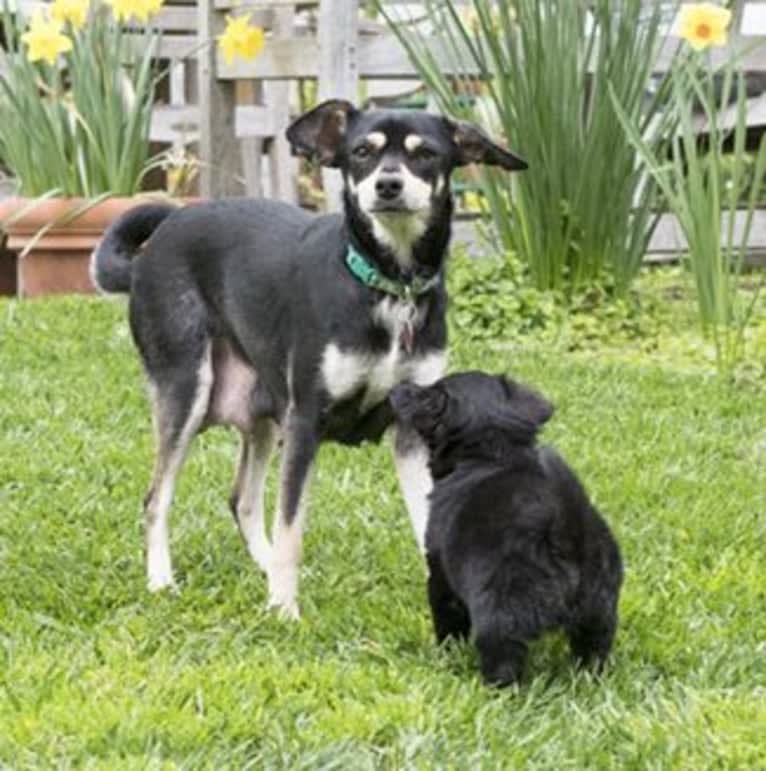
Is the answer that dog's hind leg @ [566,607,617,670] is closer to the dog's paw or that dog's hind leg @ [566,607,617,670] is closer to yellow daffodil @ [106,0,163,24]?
the dog's paw

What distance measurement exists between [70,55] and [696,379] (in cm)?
409

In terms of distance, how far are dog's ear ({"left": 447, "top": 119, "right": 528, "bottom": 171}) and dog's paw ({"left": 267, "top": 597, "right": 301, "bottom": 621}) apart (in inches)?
45.8

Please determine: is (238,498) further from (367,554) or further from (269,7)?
(269,7)

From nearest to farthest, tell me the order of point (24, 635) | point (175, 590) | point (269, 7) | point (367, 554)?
1. point (24, 635)
2. point (175, 590)
3. point (367, 554)
4. point (269, 7)

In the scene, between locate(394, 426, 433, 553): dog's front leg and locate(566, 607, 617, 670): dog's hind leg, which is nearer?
locate(566, 607, 617, 670): dog's hind leg

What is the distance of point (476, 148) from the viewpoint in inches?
173

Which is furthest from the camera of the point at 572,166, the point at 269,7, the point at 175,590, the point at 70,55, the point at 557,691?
the point at 269,7

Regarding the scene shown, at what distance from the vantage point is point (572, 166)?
8.12m

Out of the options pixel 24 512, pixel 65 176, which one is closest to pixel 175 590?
pixel 24 512

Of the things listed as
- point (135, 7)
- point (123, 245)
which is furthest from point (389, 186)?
point (135, 7)

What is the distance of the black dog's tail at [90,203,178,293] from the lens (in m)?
5.03

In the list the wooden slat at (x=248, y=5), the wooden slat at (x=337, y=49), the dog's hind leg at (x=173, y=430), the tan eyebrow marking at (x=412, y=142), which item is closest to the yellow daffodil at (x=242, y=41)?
the wooden slat at (x=337, y=49)

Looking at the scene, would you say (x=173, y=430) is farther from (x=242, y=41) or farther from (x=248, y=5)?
(x=248, y=5)

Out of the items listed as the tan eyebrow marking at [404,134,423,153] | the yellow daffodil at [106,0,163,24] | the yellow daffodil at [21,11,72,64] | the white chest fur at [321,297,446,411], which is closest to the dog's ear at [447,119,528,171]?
the tan eyebrow marking at [404,134,423,153]
